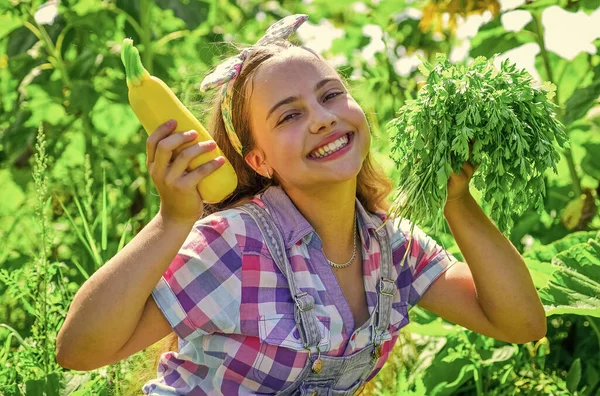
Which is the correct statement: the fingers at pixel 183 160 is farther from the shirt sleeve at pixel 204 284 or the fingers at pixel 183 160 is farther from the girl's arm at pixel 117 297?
the shirt sleeve at pixel 204 284

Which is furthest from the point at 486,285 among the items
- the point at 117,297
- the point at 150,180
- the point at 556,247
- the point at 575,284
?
the point at 150,180

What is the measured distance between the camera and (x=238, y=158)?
2.27m

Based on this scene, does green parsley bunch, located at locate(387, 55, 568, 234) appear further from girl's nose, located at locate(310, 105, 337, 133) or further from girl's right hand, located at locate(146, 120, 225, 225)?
girl's right hand, located at locate(146, 120, 225, 225)

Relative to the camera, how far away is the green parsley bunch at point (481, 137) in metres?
1.84

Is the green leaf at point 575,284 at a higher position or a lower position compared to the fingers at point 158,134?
lower

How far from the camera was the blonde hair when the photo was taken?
2150mm

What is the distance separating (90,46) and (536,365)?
1887mm

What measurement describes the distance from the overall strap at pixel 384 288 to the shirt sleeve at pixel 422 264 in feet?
0.20

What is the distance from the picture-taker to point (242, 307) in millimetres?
1988

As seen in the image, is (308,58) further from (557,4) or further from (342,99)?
(557,4)

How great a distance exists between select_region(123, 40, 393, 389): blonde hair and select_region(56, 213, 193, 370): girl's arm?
36 centimetres

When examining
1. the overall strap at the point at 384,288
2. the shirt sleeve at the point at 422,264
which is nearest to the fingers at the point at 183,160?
the overall strap at the point at 384,288

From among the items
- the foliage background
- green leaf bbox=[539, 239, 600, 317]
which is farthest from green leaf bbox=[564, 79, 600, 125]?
green leaf bbox=[539, 239, 600, 317]

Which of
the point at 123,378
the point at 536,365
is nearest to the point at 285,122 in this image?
the point at 123,378
